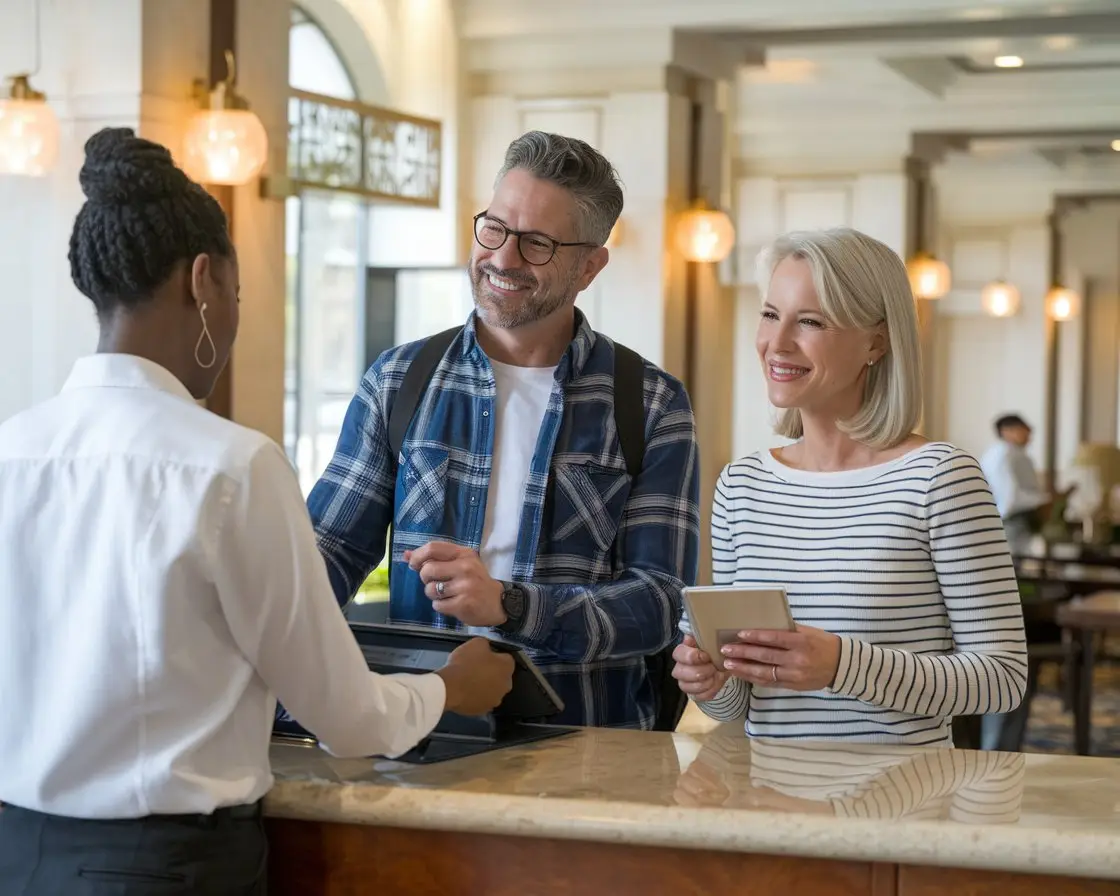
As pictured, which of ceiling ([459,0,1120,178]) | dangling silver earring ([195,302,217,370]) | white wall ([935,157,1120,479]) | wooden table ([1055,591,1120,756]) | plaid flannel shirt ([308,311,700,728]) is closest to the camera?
dangling silver earring ([195,302,217,370])

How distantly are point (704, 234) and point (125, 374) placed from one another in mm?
7542

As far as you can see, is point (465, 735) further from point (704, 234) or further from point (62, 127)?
point (704, 234)

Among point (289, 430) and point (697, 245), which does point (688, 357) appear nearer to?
point (697, 245)

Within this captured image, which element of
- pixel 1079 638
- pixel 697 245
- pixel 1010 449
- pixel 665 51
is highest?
pixel 665 51

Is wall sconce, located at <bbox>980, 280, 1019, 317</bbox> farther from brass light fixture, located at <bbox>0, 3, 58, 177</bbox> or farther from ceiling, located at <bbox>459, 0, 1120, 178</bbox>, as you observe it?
brass light fixture, located at <bbox>0, 3, 58, 177</bbox>

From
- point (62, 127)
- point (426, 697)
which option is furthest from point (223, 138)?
point (426, 697)

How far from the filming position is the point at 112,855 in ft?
5.28

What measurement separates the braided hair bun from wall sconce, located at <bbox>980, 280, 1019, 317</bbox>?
1562 cm

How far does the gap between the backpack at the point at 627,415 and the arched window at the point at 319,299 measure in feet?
18.0

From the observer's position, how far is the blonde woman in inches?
86.1

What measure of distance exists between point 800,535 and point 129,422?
1.11 metres

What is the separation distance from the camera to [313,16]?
8164 mm

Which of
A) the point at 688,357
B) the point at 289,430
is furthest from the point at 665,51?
the point at 289,430

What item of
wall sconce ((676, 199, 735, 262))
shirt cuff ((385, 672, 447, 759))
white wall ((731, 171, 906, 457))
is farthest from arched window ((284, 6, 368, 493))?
shirt cuff ((385, 672, 447, 759))
